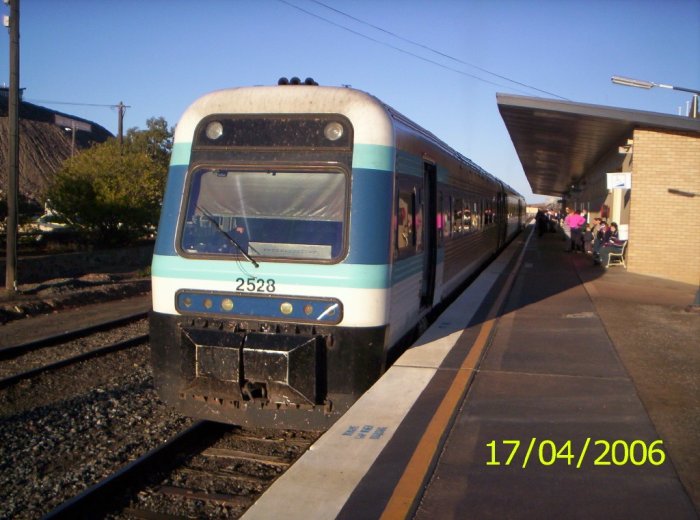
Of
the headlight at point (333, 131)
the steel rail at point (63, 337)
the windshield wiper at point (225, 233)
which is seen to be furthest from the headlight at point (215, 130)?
the steel rail at point (63, 337)

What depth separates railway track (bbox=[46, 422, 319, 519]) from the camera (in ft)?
15.7

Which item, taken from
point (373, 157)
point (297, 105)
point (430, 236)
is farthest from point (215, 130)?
point (430, 236)

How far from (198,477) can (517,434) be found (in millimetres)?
2510

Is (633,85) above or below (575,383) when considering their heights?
above

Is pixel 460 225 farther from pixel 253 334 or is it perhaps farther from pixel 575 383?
pixel 253 334

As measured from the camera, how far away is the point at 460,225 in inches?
448

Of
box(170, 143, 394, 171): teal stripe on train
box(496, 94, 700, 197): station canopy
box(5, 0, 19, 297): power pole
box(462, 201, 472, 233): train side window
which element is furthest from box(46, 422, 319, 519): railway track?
box(496, 94, 700, 197): station canopy

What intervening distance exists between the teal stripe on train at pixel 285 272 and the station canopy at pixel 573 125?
11545 millimetres

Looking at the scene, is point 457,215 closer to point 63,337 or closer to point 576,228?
point 63,337

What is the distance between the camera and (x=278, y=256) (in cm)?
582

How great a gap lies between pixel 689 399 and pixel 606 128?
13.8m

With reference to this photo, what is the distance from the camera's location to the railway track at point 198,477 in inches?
188

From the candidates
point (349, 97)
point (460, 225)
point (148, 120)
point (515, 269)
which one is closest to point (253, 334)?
point (349, 97)
